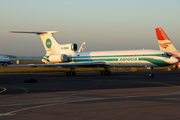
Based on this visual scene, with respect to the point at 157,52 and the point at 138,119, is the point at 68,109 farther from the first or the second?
the point at 157,52

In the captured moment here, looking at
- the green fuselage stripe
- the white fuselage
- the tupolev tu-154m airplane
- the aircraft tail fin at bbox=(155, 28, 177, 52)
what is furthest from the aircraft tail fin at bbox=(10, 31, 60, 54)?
the aircraft tail fin at bbox=(155, 28, 177, 52)

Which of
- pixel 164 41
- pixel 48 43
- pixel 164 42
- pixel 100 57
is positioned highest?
pixel 164 41

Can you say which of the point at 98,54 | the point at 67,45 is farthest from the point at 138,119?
the point at 67,45

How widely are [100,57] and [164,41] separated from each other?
828 inches

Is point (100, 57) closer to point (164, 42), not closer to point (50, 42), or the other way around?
point (50, 42)

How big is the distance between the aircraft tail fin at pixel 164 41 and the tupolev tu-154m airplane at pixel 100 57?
19.8m

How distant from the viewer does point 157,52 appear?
33875mm

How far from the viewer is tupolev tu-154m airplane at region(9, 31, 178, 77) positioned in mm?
33562

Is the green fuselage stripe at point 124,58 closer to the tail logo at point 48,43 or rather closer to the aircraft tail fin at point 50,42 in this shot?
the aircraft tail fin at point 50,42

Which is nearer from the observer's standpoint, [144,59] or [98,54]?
[144,59]

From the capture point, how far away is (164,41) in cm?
5291

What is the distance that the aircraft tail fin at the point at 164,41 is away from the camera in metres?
52.5

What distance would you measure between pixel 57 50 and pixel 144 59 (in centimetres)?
1684

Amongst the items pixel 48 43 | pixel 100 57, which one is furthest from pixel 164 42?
pixel 48 43
